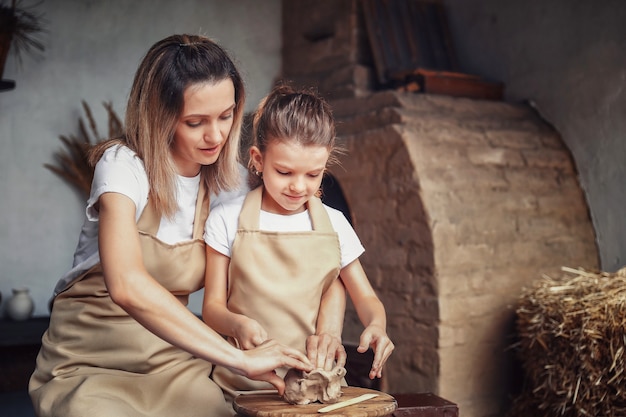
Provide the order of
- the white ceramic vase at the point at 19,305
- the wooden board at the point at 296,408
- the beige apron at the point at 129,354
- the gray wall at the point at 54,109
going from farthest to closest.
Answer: the gray wall at the point at 54,109, the white ceramic vase at the point at 19,305, the beige apron at the point at 129,354, the wooden board at the point at 296,408

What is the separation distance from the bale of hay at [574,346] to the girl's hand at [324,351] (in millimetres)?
1844

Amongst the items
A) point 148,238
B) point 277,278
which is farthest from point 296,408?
point 148,238

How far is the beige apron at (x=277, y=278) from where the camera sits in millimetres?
2201

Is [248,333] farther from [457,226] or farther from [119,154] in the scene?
[457,226]

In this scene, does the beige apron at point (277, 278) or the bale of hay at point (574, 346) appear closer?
the beige apron at point (277, 278)

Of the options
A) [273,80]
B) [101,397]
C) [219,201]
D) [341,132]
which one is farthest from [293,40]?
[101,397]

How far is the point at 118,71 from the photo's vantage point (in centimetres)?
522

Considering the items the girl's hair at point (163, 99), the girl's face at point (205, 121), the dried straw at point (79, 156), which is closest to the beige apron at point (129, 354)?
the girl's hair at point (163, 99)

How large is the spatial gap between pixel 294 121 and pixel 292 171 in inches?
5.9

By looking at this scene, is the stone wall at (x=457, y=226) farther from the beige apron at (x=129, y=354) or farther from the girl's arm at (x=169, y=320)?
the girl's arm at (x=169, y=320)

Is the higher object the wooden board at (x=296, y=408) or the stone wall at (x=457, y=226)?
the stone wall at (x=457, y=226)

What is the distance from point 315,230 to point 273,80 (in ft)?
11.8

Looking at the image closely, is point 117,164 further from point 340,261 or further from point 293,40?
point 293,40

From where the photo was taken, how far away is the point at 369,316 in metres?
2.33
